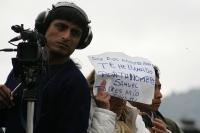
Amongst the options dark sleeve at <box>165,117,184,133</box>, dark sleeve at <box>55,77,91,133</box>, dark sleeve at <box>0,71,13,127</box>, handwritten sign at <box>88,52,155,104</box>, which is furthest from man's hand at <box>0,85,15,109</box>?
dark sleeve at <box>165,117,184,133</box>

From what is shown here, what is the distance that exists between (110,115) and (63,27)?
0.76 metres

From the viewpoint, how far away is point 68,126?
14.6ft

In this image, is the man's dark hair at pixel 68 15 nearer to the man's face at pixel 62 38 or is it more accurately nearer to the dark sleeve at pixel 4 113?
the man's face at pixel 62 38

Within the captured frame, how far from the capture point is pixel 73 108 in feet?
14.8

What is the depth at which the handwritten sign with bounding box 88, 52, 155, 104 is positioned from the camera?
5.07 metres

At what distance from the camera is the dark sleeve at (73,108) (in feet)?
14.7

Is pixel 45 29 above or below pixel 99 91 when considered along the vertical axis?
above

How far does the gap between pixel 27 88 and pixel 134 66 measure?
4.92 feet

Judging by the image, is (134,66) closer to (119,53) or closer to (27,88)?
(119,53)

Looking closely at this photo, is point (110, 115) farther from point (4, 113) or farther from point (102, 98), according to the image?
point (4, 113)

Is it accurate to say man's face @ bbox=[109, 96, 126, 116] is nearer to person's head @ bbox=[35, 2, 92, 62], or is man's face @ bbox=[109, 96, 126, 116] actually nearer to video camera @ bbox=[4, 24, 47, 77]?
person's head @ bbox=[35, 2, 92, 62]

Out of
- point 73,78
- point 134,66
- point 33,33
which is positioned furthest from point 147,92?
point 33,33

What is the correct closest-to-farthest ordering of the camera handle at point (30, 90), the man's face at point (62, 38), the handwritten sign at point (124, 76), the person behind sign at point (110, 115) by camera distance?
the camera handle at point (30, 90) → the man's face at point (62, 38) → the person behind sign at point (110, 115) → the handwritten sign at point (124, 76)

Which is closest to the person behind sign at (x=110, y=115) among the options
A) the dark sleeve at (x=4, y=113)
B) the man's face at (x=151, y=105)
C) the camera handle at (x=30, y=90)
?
the dark sleeve at (x=4, y=113)
